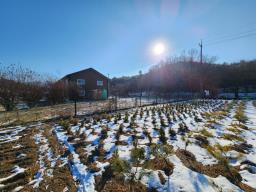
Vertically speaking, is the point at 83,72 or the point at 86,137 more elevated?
the point at 83,72

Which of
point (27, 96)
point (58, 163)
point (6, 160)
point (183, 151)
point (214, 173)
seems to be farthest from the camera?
point (27, 96)

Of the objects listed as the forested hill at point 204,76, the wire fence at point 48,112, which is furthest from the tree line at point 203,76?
the wire fence at point 48,112

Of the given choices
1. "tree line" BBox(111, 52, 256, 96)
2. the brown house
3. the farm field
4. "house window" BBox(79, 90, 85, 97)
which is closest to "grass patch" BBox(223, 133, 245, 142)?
the farm field

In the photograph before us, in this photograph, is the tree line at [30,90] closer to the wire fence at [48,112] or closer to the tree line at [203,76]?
the wire fence at [48,112]

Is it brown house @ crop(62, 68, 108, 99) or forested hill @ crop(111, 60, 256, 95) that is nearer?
brown house @ crop(62, 68, 108, 99)

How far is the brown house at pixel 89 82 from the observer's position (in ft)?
87.8

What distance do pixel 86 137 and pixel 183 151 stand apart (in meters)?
3.11

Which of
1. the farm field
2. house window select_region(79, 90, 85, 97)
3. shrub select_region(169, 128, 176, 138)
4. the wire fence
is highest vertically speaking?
house window select_region(79, 90, 85, 97)

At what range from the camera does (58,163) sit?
364cm

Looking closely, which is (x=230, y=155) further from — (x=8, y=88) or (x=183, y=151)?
(x=8, y=88)

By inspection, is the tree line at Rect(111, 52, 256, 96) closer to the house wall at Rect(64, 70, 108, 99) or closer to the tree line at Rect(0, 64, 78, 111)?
the house wall at Rect(64, 70, 108, 99)

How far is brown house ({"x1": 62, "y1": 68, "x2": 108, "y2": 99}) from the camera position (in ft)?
87.8

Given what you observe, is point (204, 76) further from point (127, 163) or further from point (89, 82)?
point (127, 163)

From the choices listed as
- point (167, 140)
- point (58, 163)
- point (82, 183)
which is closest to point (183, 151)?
point (167, 140)
